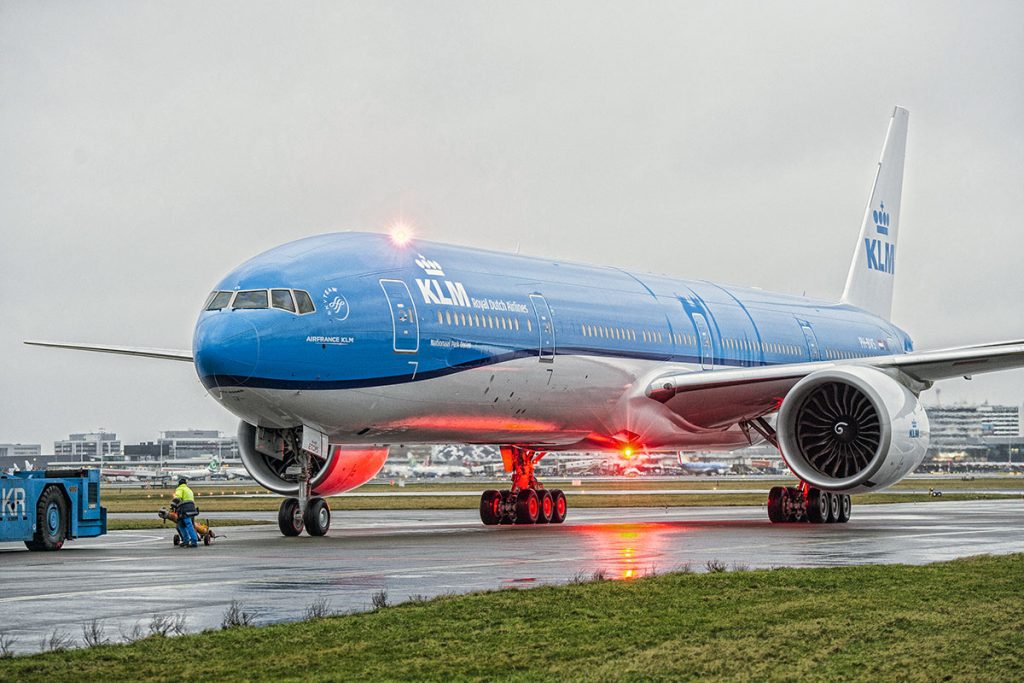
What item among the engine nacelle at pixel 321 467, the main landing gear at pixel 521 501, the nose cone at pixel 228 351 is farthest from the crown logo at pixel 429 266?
the main landing gear at pixel 521 501

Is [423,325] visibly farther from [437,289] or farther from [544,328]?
[544,328]

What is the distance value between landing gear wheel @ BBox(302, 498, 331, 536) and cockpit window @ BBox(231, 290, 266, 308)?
4.02m

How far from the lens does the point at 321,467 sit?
88.9 feet

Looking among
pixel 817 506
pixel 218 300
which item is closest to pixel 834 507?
pixel 817 506

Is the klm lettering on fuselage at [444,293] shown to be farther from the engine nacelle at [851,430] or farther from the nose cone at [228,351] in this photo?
the engine nacelle at [851,430]

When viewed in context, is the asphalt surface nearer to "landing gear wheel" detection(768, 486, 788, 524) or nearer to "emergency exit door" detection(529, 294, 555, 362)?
"landing gear wheel" detection(768, 486, 788, 524)

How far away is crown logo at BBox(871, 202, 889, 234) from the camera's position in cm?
4124

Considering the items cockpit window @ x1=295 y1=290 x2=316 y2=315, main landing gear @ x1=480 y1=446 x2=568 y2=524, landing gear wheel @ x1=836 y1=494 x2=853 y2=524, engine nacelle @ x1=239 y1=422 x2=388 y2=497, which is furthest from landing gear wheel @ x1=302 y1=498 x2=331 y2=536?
landing gear wheel @ x1=836 y1=494 x2=853 y2=524

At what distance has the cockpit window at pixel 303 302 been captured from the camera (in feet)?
72.5

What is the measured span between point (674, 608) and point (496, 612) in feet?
5.04

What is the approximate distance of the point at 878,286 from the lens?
136ft

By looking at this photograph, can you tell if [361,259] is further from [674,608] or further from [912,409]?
[674,608]

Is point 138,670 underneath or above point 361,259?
underneath

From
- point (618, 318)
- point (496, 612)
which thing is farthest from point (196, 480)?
point (496, 612)
